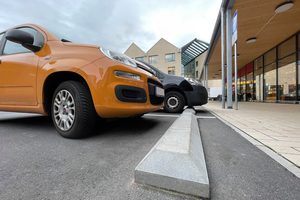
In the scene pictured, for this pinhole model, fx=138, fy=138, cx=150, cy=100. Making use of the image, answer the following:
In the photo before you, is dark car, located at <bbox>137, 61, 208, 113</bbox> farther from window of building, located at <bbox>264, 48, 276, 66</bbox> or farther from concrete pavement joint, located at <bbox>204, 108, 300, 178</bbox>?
→ window of building, located at <bbox>264, 48, 276, 66</bbox>

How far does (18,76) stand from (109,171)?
82.9 inches

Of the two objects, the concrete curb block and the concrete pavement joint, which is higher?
the concrete curb block

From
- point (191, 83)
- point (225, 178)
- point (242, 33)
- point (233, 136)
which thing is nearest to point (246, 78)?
point (242, 33)

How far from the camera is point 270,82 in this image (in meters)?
11.0

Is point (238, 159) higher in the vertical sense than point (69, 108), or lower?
lower

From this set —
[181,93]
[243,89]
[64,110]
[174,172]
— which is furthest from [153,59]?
[174,172]

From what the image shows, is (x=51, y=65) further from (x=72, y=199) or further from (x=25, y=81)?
(x=72, y=199)

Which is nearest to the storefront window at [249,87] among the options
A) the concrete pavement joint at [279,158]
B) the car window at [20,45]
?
the concrete pavement joint at [279,158]

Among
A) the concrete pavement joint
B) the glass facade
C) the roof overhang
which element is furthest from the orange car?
the glass facade

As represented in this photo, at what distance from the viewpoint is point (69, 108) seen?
1752 mm

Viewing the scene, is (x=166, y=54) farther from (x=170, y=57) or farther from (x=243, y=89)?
(x=243, y=89)

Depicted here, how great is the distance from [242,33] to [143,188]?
1019cm

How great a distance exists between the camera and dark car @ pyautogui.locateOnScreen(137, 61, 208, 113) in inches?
157

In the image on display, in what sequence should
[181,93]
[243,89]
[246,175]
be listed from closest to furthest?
[246,175]
[181,93]
[243,89]
